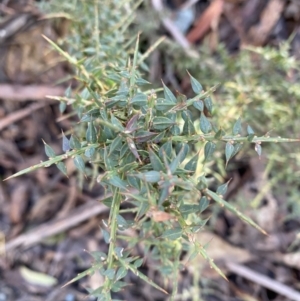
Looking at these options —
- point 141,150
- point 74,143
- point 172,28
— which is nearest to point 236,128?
point 141,150

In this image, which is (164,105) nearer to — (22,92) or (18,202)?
(22,92)

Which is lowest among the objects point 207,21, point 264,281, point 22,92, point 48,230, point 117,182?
point 264,281

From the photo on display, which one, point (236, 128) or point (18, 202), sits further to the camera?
point (18, 202)

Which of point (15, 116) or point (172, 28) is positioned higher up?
point (172, 28)

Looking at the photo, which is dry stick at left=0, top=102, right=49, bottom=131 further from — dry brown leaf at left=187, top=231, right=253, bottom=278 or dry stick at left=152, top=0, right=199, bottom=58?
dry brown leaf at left=187, top=231, right=253, bottom=278

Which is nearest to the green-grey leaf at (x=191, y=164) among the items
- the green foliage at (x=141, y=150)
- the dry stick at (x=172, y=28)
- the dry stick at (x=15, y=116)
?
the green foliage at (x=141, y=150)

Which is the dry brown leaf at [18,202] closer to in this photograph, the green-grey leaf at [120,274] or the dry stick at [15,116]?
the dry stick at [15,116]
